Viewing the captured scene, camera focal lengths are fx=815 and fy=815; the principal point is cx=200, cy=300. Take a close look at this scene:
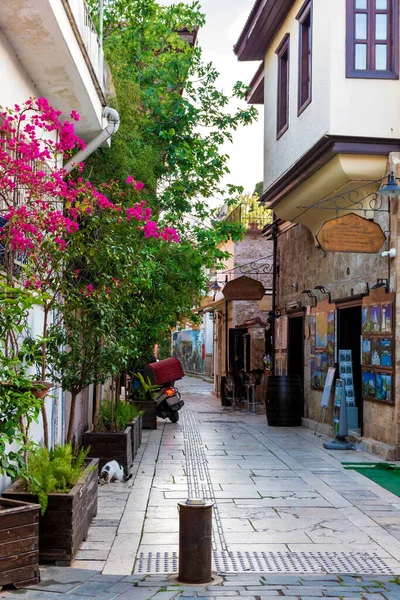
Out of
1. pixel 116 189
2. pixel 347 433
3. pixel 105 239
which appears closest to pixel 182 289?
pixel 347 433

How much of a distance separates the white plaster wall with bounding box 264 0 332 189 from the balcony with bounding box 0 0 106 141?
4015 millimetres

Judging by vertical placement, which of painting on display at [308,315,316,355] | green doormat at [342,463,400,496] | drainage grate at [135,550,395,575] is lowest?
drainage grate at [135,550,395,575]

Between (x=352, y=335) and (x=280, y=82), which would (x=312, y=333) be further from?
(x=280, y=82)

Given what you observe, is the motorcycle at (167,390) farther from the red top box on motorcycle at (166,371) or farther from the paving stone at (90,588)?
the paving stone at (90,588)

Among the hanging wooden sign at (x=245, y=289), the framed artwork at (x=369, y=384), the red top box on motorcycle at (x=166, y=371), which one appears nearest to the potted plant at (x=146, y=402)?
the red top box on motorcycle at (x=166, y=371)

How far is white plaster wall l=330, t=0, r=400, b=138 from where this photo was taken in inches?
500

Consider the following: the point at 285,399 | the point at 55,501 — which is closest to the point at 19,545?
the point at 55,501

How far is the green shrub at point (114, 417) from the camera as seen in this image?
11.4 m

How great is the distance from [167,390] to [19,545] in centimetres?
1339

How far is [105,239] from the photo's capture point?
7738 millimetres

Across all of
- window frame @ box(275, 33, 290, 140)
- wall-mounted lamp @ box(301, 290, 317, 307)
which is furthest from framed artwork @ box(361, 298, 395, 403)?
window frame @ box(275, 33, 290, 140)

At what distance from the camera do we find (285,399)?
17.6 meters

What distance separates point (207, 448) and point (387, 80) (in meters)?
6.73

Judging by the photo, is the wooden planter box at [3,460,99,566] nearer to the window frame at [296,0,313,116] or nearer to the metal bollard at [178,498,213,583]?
the metal bollard at [178,498,213,583]
